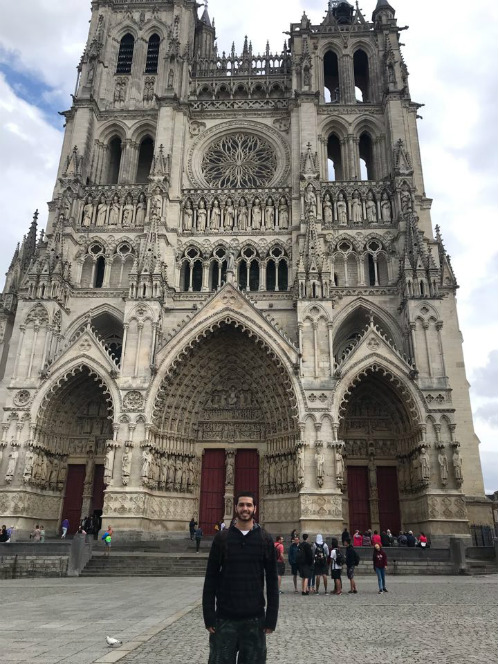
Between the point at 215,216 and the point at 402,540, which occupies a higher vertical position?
the point at 215,216

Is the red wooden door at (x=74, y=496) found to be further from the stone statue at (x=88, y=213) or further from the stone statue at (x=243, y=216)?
the stone statue at (x=243, y=216)

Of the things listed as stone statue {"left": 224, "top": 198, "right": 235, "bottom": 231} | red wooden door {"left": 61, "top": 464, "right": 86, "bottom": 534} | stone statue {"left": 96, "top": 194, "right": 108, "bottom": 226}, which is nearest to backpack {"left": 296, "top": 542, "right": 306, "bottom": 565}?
red wooden door {"left": 61, "top": 464, "right": 86, "bottom": 534}

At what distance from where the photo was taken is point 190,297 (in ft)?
89.0

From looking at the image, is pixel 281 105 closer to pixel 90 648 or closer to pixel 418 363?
pixel 418 363

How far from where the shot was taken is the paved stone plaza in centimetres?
593

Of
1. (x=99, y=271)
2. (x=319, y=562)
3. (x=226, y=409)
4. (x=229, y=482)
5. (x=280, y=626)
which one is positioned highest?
(x=99, y=271)

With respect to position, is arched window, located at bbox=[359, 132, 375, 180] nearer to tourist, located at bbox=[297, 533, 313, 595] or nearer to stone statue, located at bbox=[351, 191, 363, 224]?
stone statue, located at bbox=[351, 191, 363, 224]

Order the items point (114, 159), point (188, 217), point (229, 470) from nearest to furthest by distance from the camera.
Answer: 1. point (229, 470)
2. point (188, 217)
3. point (114, 159)

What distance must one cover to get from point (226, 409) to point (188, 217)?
10.7 metres

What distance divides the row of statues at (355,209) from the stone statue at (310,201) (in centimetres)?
125

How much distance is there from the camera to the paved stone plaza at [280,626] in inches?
233

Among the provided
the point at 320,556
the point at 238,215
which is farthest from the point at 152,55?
the point at 320,556

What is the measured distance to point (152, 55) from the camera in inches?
1384

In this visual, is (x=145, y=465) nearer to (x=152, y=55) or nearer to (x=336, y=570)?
(x=336, y=570)
